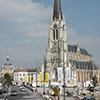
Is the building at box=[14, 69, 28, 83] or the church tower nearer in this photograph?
the church tower

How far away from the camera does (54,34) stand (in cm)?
10044

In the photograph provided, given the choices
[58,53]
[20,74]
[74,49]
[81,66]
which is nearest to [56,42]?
[58,53]

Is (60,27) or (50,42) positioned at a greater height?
(60,27)

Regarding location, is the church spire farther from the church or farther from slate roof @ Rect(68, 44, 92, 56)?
slate roof @ Rect(68, 44, 92, 56)

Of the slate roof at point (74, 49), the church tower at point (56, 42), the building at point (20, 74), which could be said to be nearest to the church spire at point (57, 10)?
the church tower at point (56, 42)

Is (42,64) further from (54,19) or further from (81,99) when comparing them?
(81,99)

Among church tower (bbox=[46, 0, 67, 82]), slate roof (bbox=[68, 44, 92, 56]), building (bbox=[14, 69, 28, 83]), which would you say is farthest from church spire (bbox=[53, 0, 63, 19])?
building (bbox=[14, 69, 28, 83])

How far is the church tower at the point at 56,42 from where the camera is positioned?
312ft

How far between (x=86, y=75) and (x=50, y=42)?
26.1 metres

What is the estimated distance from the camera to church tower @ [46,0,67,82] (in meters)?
95.2

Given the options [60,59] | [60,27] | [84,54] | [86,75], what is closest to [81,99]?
[60,59]

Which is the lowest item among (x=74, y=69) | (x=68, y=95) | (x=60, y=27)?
(x=68, y=95)

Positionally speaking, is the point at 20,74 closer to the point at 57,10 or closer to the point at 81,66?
the point at 81,66

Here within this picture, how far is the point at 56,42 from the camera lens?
9819cm
